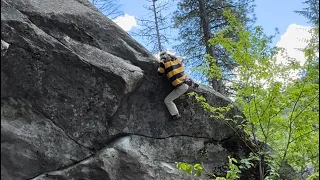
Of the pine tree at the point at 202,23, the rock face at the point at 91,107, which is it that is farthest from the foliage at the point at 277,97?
the pine tree at the point at 202,23

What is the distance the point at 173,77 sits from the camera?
6.84 metres

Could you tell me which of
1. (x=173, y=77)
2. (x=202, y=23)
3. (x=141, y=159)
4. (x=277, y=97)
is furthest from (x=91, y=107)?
(x=202, y=23)

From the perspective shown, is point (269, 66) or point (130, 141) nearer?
point (269, 66)

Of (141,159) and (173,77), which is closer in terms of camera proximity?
(141,159)

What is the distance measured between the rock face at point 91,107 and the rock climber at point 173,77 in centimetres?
25

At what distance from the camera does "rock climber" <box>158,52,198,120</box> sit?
6.79 meters

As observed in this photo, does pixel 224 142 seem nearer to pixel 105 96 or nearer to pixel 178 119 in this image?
pixel 178 119

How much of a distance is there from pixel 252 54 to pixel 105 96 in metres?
2.99

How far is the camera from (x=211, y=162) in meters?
7.28

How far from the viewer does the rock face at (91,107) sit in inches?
232

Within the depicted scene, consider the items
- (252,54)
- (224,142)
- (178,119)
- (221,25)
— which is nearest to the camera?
(252,54)

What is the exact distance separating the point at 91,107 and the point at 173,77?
1.80 m

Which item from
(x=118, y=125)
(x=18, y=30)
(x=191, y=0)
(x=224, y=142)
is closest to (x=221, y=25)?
(x=191, y=0)

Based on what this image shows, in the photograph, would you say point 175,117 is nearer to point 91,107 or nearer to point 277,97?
point 91,107
